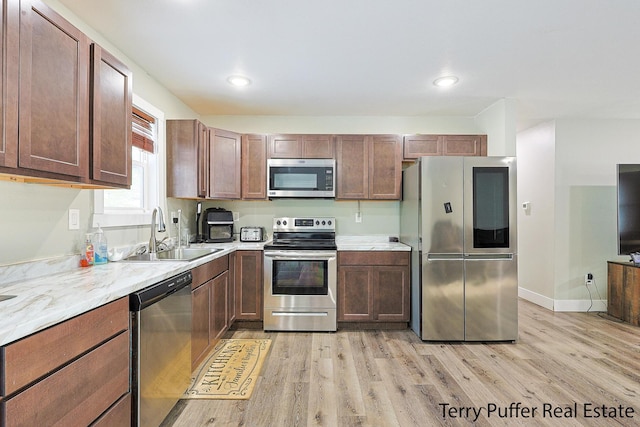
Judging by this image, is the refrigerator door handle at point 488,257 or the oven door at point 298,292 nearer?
the refrigerator door handle at point 488,257

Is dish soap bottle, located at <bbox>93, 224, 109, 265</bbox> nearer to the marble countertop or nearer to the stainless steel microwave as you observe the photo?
Answer: the marble countertop

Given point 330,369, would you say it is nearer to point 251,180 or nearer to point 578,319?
point 251,180

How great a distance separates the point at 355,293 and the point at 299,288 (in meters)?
0.58

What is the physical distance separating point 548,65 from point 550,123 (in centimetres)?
195

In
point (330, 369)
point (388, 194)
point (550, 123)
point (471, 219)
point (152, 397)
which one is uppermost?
point (550, 123)

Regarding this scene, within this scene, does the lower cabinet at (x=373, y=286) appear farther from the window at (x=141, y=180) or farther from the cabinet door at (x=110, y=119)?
the cabinet door at (x=110, y=119)

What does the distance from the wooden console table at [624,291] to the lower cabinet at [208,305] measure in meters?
4.33

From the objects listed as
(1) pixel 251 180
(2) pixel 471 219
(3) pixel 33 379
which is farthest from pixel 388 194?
(3) pixel 33 379

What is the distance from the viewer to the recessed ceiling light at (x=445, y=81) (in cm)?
289

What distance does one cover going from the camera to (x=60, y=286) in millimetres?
1511

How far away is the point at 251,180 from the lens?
3.74 m

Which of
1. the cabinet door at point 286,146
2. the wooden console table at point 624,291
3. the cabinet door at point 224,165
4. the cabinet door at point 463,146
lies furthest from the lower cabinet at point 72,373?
the wooden console table at point 624,291

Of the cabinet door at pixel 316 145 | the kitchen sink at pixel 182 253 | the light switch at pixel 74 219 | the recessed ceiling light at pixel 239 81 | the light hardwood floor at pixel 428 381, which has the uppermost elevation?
the recessed ceiling light at pixel 239 81

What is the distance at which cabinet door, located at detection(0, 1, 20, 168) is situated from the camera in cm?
121
